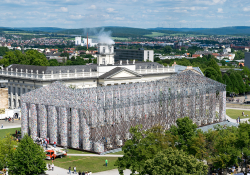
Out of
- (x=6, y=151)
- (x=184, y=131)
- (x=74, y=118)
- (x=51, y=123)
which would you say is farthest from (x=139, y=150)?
(x=51, y=123)

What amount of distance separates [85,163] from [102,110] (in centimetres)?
889

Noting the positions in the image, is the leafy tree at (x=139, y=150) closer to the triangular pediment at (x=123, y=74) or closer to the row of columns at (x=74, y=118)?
the row of columns at (x=74, y=118)

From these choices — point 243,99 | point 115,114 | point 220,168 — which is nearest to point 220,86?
point 115,114

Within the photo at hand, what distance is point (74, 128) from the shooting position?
190ft

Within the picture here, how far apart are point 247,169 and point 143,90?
2566cm

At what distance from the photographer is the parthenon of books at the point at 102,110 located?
57494 mm

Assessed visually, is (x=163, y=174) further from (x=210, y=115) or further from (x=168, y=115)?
(x=210, y=115)

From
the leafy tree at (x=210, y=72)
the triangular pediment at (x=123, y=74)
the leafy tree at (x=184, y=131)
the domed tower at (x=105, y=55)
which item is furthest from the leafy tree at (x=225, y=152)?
the leafy tree at (x=210, y=72)

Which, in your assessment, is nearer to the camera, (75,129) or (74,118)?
(74,118)

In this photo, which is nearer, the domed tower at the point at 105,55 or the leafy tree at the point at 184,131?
the leafy tree at the point at 184,131

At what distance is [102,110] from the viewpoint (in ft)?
191

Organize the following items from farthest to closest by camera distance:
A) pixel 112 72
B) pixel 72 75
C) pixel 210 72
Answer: pixel 210 72
pixel 112 72
pixel 72 75

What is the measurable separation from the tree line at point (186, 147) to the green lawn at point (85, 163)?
212 inches

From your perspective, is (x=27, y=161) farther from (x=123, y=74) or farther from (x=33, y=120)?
(x=123, y=74)
